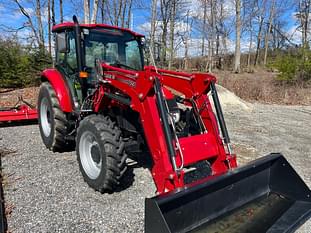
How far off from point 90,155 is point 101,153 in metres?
0.50

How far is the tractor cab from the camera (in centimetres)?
409

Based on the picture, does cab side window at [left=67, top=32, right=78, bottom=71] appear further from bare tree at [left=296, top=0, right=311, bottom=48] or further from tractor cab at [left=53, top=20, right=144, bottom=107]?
bare tree at [left=296, top=0, right=311, bottom=48]

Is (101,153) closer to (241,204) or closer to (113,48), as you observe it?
(241,204)

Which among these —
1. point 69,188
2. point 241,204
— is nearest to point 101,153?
point 69,188

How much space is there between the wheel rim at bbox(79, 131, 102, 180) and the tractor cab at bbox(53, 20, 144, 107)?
0.99 m

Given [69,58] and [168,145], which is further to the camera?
[69,58]

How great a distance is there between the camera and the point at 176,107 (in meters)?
3.66

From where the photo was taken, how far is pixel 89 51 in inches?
167

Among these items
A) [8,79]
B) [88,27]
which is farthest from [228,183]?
[8,79]

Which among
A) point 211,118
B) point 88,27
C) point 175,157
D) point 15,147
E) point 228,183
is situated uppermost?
point 88,27

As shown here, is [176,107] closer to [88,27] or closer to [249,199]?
[249,199]

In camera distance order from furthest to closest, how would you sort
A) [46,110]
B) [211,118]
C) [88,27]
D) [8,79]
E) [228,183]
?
1. [8,79]
2. [46,110]
3. [88,27]
4. [211,118]
5. [228,183]

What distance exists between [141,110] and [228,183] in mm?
1202

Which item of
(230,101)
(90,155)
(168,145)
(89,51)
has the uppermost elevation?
(89,51)
